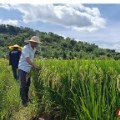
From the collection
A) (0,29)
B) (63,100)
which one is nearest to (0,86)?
(63,100)

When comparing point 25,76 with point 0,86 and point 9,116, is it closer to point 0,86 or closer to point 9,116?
point 0,86

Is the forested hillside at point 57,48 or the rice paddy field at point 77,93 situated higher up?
the forested hillside at point 57,48

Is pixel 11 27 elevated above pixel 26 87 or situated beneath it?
elevated above

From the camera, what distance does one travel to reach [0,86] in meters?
2.74

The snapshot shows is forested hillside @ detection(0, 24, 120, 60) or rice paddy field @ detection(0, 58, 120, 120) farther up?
forested hillside @ detection(0, 24, 120, 60)

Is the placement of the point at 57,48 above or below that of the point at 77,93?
above

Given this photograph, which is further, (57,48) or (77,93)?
(57,48)

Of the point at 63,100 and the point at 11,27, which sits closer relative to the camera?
the point at 63,100

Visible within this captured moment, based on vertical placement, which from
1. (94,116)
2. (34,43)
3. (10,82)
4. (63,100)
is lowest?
(10,82)

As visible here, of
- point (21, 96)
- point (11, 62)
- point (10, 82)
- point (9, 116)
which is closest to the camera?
point (9, 116)

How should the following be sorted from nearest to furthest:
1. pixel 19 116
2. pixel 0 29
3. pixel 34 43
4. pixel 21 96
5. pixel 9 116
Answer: pixel 19 116 → pixel 9 116 → pixel 21 96 → pixel 34 43 → pixel 0 29

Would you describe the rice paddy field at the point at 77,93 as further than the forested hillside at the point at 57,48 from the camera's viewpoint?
No

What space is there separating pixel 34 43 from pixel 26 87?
1286mm

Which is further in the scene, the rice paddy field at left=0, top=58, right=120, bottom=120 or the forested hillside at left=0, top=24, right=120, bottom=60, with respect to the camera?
the forested hillside at left=0, top=24, right=120, bottom=60
